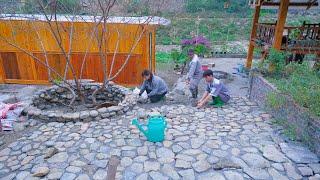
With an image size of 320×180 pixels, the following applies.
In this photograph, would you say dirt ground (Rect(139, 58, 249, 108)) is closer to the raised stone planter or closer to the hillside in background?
the raised stone planter

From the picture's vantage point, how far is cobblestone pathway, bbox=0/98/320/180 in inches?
150

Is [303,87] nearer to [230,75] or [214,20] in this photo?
[230,75]

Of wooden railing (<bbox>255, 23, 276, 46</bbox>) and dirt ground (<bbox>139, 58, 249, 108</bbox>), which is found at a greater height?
wooden railing (<bbox>255, 23, 276, 46</bbox>)

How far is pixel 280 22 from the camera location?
762cm

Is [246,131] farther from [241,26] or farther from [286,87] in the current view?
[241,26]

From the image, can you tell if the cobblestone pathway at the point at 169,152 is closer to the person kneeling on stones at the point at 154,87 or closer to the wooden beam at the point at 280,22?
the person kneeling on stones at the point at 154,87

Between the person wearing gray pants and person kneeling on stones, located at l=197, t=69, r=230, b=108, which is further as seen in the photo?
the person wearing gray pants

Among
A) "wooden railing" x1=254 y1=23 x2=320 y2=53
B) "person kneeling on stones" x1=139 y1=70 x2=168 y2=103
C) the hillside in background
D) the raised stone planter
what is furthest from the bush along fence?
the hillside in background

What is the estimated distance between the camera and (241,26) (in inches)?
1129

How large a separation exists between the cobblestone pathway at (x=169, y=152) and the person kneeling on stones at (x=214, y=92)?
775 mm

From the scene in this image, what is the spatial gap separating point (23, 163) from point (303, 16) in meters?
30.7

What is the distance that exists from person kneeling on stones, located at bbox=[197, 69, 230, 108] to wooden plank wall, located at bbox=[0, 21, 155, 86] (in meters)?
3.29

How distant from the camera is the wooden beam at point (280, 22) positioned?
7.41 metres

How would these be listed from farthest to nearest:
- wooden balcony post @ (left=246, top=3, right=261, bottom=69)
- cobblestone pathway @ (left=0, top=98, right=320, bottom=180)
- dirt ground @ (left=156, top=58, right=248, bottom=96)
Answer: wooden balcony post @ (left=246, top=3, right=261, bottom=69) → dirt ground @ (left=156, top=58, right=248, bottom=96) → cobblestone pathway @ (left=0, top=98, right=320, bottom=180)
